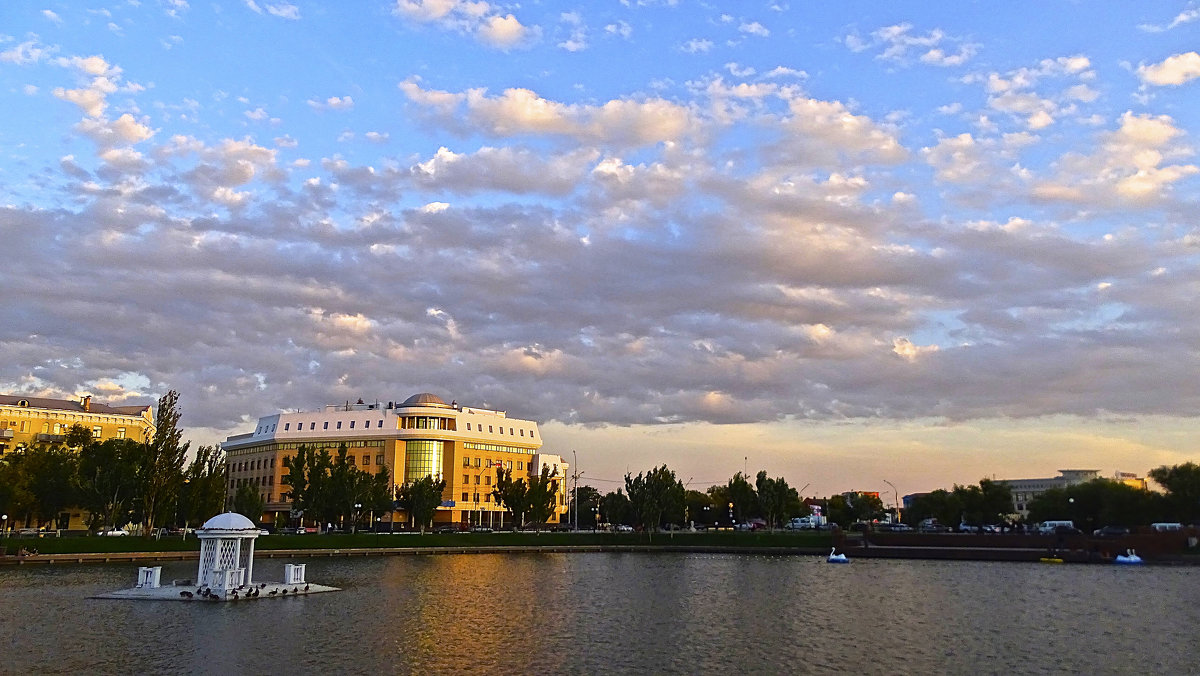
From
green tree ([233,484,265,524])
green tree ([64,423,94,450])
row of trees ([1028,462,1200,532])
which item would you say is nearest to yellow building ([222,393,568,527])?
green tree ([233,484,265,524])

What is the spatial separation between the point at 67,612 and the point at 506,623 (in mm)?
21458

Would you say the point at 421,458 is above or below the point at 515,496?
above

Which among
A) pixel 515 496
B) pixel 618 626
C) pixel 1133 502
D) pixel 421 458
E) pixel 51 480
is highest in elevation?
pixel 421 458

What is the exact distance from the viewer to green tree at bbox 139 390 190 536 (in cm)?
9375

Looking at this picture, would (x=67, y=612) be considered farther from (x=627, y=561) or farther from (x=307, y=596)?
(x=627, y=561)

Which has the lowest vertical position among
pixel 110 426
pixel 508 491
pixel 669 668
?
pixel 669 668

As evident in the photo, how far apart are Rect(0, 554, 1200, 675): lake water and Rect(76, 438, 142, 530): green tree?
24159 mm

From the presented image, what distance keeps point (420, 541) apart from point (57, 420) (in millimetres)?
79621

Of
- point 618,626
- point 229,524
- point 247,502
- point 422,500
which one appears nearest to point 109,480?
point 247,502

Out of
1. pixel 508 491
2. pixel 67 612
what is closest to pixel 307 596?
pixel 67 612

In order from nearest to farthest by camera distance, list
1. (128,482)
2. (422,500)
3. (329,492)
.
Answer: (128,482), (329,492), (422,500)

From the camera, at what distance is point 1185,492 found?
370 feet

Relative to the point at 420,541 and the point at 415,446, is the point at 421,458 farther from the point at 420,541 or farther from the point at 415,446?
the point at 420,541

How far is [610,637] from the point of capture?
39.7 metres
